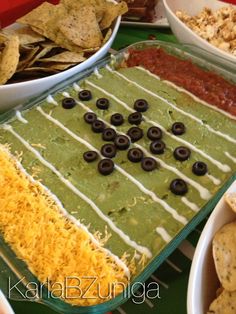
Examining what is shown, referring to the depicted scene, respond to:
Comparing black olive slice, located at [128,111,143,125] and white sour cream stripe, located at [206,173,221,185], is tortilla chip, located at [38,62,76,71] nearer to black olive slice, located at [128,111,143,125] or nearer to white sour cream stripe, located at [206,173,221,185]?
black olive slice, located at [128,111,143,125]

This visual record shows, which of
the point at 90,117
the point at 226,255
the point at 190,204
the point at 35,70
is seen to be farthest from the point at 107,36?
the point at 226,255

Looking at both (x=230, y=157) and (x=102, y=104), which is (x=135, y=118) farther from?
(x=230, y=157)

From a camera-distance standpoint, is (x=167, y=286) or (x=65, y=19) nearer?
(x=167, y=286)

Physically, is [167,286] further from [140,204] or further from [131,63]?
[131,63]

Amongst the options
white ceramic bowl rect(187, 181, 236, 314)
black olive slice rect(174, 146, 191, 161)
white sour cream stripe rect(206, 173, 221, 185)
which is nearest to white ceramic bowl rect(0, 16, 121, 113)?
black olive slice rect(174, 146, 191, 161)

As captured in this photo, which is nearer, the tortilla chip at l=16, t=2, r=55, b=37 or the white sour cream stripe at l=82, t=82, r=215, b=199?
the white sour cream stripe at l=82, t=82, r=215, b=199

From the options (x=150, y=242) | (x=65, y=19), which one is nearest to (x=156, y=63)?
(x=65, y=19)
